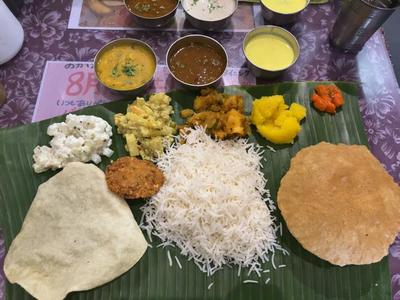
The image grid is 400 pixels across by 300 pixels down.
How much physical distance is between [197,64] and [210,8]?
2.46ft

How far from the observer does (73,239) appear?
9.05 feet

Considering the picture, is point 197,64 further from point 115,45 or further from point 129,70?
point 115,45

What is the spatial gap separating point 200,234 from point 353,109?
1.77m

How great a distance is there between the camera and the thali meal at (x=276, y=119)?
3.08m

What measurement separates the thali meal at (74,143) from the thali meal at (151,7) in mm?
1237

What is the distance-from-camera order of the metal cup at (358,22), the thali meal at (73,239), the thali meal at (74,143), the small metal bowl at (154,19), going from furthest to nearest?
the small metal bowl at (154,19) < the metal cup at (358,22) < the thali meal at (74,143) < the thali meal at (73,239)

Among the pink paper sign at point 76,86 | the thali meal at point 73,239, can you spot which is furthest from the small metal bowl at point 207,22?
the thali meal at point 73,239

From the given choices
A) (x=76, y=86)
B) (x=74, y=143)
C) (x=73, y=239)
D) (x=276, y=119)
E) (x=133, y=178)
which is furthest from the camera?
(x=76, y=86)

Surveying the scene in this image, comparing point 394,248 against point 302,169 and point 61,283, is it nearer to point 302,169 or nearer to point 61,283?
point 302,169

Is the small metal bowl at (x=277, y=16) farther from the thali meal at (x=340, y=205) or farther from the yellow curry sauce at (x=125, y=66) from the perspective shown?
the thali meal at (x=340, y=205)

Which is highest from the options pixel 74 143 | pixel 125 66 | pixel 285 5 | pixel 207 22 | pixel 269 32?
pixel 285 5

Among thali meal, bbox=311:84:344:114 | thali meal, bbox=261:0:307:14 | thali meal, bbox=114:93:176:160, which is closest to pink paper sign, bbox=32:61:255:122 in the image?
thali meal, bbox=114:93:176:160

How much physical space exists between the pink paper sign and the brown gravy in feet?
0.79

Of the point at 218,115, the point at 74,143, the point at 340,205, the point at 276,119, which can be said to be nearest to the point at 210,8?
the point at 218,115
